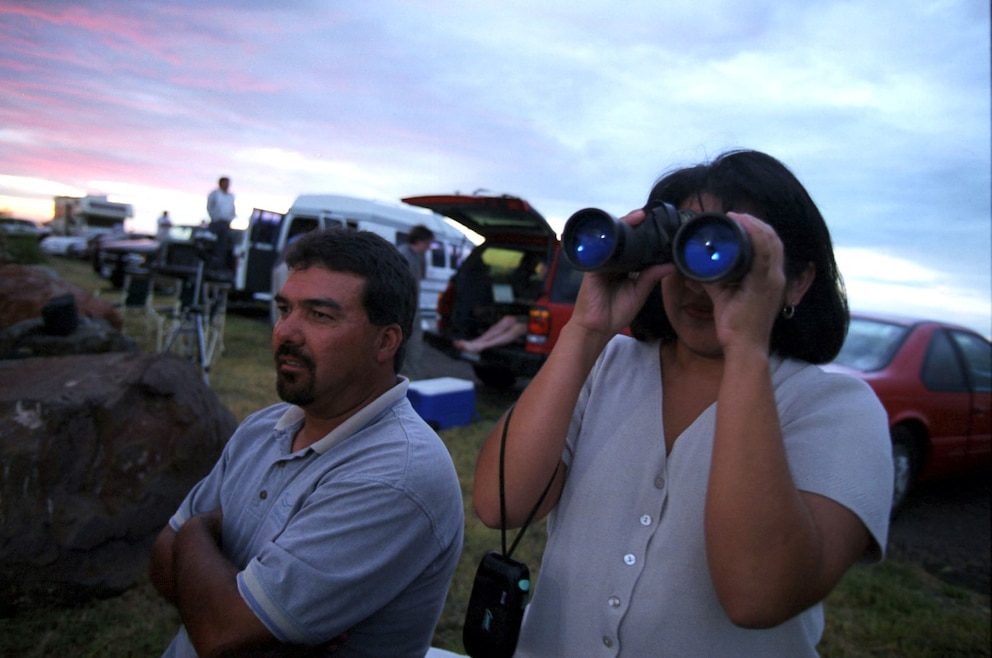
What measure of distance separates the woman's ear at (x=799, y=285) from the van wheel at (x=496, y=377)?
6.68 meters

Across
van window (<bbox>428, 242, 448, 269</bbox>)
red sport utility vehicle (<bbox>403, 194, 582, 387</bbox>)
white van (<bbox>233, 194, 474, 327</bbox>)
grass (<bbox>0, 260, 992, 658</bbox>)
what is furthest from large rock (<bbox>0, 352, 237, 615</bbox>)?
van window (<bbox>428, 242, 448, 269</bbox>)

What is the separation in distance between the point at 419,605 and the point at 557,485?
53cm

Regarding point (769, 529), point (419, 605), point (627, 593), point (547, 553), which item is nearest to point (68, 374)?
point (419, 605)

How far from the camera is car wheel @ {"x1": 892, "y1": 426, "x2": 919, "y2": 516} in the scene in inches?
176

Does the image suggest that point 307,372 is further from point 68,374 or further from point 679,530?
point 68,374

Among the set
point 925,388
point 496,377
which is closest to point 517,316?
point 496,377

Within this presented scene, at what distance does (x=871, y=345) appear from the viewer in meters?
4.63

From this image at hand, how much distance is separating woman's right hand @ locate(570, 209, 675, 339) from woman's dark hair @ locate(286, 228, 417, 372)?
2.24ft

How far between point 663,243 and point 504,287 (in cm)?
659

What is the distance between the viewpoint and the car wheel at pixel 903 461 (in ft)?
14.7

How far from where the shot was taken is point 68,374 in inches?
121

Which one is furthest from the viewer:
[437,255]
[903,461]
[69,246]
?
[69,246]

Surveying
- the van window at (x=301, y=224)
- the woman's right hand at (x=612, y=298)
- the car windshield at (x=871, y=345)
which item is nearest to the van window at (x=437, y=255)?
the van window at (x=301, y=224)

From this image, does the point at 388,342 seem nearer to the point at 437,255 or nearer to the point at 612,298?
the point at 612,298
